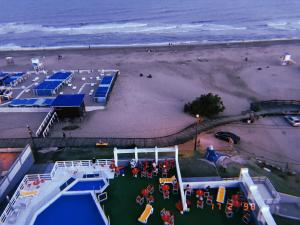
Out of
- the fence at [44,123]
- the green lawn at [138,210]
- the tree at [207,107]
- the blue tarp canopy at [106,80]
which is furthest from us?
the blue tarp canopy at [106,80]

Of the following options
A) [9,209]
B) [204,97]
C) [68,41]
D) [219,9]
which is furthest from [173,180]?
[219,9]

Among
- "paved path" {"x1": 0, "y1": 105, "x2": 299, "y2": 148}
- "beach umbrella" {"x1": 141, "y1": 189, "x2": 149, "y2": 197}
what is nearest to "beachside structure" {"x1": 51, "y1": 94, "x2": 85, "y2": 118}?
"paved path" {"x1": 0, "y1": 105, "x2": 299, "y2": 148}

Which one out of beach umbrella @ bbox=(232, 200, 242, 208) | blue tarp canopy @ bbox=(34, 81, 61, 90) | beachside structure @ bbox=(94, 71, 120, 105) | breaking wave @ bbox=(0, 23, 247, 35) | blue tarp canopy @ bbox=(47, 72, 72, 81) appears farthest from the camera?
breaking wave @ bbox=(0, 23, 247, 35)

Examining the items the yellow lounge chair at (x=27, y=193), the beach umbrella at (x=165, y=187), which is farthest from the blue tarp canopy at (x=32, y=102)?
the beach umbrella at (x=165, y=187)

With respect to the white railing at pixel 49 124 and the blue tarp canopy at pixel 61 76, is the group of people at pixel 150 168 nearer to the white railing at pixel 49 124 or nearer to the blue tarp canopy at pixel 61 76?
the white railing at pixel 49 124

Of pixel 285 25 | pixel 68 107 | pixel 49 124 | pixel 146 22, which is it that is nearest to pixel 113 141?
pixel 68 107

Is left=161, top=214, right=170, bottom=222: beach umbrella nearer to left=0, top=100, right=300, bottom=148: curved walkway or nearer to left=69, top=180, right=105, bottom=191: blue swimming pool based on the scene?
left=69, top=180, right=105, bottom=191: blue swimming pool
